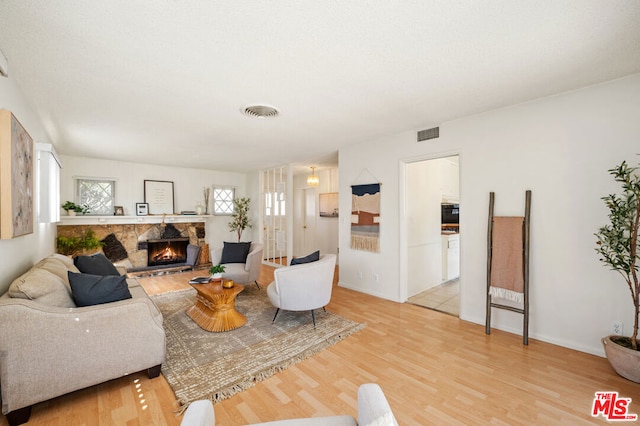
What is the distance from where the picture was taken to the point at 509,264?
2.88m

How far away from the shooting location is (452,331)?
302 cm

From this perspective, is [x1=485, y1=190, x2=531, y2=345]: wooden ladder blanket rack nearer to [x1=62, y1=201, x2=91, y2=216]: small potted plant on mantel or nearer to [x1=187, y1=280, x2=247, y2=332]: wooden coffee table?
[x1=187, y1=280, x2=247, y2=332]: wooden coffee table

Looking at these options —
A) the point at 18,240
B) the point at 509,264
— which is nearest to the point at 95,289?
the point at 18,240

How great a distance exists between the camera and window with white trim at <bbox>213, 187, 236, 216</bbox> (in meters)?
7.35

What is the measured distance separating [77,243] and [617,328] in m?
7.85

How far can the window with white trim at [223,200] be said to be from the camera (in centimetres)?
735

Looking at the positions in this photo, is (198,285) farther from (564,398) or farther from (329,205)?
(329,205)

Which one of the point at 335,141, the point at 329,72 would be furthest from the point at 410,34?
the point at 335,141

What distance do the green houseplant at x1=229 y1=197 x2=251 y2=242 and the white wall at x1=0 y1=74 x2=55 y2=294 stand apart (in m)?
4.05

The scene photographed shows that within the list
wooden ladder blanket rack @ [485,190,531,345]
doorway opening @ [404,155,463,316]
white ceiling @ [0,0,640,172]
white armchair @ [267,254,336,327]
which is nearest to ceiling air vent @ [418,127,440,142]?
white ceiling @ [0,0,640,172]

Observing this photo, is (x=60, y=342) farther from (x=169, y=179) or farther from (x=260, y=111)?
(x=169, y=179)

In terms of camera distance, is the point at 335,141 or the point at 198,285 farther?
the point at 335,141

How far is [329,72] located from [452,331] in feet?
9.83

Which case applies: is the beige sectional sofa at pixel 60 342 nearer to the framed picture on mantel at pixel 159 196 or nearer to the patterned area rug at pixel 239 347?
the patterned area rug at pixel 239 347
